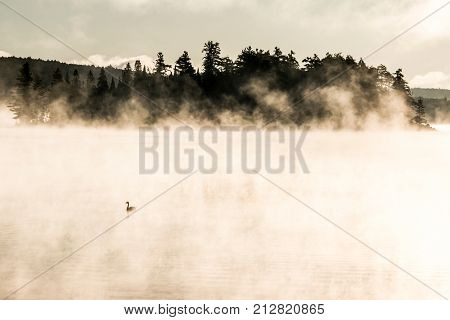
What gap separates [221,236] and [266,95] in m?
43.9

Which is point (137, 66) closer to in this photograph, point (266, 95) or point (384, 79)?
point (266, 95)

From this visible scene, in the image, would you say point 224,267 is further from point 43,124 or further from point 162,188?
point 43,124

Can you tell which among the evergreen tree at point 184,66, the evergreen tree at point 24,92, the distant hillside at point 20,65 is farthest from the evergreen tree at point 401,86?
the distant hillside at point 20,65

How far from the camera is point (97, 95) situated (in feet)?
201

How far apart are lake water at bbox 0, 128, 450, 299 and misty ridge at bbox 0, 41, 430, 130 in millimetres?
32029

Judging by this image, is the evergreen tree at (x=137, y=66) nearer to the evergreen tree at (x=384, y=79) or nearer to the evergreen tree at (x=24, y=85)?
the evergreen tree at (x=24, y=85)

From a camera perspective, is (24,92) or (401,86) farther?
(24,92)

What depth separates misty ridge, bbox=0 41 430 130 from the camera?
55.3m

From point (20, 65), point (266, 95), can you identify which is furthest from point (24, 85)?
point (20, 65)

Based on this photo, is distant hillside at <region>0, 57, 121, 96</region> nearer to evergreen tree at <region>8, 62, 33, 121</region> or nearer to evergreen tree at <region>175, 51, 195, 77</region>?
evergreen tree at <region>8, 62, 33, 121</region>

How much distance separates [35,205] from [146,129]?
44.0 m

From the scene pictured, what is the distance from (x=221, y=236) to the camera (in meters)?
12.5

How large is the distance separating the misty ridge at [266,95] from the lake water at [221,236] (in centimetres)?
3203

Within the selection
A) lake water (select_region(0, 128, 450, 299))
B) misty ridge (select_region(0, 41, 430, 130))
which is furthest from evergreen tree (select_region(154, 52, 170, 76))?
lake water (select_region(0, 128, 450, 299))
